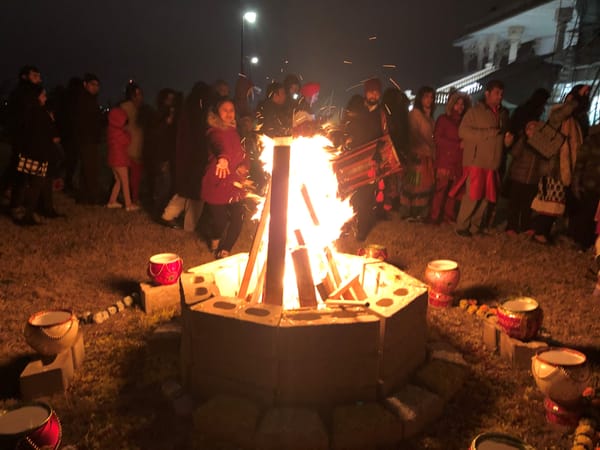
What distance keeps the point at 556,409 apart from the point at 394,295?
1.31 m

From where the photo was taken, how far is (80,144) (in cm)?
870

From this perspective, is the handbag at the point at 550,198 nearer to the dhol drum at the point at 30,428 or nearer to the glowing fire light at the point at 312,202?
the glowing fire light at the point at 312,202

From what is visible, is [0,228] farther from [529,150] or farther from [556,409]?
[529,150]

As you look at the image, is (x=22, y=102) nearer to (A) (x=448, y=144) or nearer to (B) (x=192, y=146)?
(B) (x=192, y=146)

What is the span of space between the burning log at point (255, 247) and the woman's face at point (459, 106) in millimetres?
5343

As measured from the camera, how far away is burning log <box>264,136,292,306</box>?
3.61m

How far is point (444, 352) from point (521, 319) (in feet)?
2.31

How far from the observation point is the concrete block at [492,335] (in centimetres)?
430

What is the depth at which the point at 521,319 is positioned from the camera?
3988 millimetres

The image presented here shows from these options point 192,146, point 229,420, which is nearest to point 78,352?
point 229,420

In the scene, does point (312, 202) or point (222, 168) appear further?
point (222, 168)

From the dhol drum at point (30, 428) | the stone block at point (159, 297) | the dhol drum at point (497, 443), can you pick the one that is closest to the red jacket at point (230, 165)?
the stone block at point (159, 297)

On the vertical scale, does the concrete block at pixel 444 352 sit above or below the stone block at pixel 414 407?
above

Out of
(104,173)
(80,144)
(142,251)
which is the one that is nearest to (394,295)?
(142,251)
